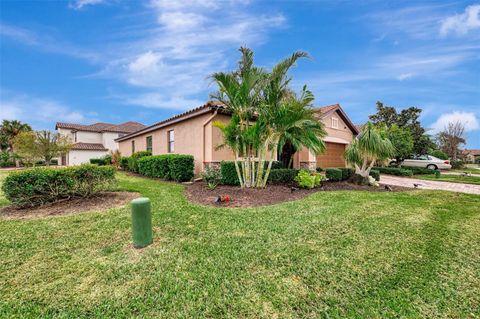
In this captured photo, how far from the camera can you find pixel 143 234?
144 inches

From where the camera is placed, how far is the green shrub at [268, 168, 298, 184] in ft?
32.7

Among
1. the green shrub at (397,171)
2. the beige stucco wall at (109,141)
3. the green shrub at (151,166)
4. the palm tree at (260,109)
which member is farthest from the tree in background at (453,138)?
the beige stucco wall at (109,141)

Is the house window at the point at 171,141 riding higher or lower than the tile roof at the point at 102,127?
lower

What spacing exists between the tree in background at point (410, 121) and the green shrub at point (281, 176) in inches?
651

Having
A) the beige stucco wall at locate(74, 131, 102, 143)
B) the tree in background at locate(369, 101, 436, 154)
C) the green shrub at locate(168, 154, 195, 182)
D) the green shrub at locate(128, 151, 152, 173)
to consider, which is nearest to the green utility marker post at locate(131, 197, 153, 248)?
the green shrub at locate(168, 154, 195, 182)

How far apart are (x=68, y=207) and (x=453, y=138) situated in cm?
4518

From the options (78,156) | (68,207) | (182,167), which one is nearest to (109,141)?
(78,156)

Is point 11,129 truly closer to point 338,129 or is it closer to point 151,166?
point 151,166

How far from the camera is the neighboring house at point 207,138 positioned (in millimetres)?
10680

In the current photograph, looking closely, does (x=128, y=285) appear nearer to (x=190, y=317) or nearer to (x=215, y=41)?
(x=190, y=317)

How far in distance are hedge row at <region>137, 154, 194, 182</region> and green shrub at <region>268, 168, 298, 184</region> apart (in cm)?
388

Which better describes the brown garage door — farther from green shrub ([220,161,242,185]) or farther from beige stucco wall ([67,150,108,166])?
beige stucco wall ([67,150,108,166])

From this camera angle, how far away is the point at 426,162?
2173 centimetres

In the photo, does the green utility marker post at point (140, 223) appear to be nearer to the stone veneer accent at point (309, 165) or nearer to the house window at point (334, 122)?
the stone veneer accent at point (309, 165)
